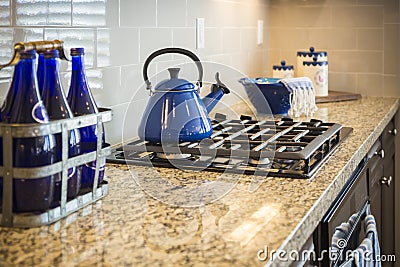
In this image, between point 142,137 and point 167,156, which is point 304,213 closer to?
point 167,156

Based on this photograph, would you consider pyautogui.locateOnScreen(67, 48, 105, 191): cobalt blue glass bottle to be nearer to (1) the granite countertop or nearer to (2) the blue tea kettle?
(1) the granite countertop

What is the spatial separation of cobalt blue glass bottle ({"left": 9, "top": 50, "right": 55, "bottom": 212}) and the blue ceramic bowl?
4.50 ft

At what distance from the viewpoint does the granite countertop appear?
0.85 m

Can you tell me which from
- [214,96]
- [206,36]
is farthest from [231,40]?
[214,96]

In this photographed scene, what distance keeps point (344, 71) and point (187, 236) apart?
2121 millimetres

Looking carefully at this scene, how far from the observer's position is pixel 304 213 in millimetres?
1062

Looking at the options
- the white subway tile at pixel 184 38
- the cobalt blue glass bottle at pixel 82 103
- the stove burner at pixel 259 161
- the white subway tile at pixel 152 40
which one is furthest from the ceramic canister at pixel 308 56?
the cobalt blue glass bottle at pixel 82 103

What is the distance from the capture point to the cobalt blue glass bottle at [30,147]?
3.17 feet

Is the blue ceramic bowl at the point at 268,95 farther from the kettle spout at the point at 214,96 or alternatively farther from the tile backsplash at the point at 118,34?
the kettle spout at the point at 214,96

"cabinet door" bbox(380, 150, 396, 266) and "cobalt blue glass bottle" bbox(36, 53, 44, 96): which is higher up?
"cobalt blue glass bottle" bbox(36, 53, 44, 96)

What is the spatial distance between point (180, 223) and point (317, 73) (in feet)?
5.74

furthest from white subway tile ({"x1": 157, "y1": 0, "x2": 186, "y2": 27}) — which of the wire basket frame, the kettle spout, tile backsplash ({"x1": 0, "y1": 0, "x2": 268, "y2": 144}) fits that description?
the wire basket frame

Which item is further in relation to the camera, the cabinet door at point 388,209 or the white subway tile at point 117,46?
the cabinet door at point 388,209

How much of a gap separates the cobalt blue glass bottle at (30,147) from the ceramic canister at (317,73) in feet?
5.89
